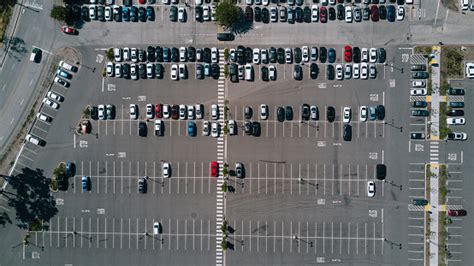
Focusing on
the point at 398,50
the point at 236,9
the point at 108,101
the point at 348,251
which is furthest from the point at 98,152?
the point at 398,50

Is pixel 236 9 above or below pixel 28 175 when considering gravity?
above

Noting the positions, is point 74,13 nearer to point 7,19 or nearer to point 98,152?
point 7,19

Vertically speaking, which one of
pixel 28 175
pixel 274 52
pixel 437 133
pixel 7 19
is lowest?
pixel 28 175

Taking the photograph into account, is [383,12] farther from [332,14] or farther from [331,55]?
[331,55]

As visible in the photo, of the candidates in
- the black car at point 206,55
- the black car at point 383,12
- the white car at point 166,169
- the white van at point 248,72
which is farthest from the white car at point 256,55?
the white car at point 166,169

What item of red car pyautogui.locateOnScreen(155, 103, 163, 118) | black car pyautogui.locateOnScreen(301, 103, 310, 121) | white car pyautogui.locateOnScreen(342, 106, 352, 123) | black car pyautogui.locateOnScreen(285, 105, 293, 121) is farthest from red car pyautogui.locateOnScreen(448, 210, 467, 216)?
red car pyautogui.locateOnScreen(155, 103, 163, 118)

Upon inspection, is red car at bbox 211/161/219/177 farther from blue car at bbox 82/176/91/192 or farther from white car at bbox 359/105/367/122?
white car at bbox 359/105/367/122

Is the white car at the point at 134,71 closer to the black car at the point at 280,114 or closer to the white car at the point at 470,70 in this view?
the black car at the point at 280,114
